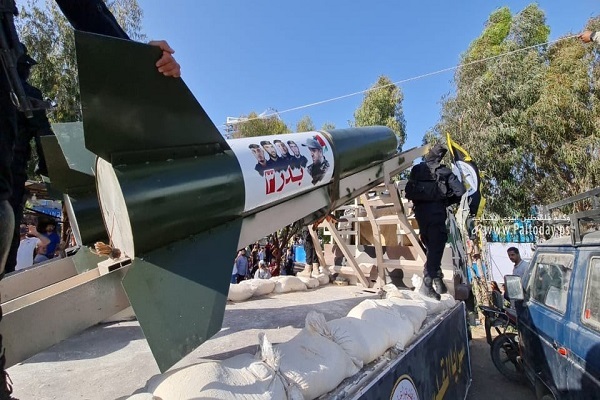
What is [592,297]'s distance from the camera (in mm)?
2475

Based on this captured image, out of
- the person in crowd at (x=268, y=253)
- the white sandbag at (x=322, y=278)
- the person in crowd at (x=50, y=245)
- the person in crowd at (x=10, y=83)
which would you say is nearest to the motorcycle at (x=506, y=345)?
the white sandbag at (x=322, y=278)

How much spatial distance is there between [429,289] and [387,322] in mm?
1544

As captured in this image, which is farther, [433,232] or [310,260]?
[310,260]

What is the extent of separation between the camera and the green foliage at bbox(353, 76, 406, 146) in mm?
18734

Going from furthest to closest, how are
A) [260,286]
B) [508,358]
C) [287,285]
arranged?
1. [508,358]
2. [287,285]
3. [260,286]

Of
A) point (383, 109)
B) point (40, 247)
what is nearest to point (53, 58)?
point (40, 247)

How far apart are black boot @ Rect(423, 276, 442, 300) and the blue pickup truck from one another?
654mm

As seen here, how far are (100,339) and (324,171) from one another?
198 centimetres

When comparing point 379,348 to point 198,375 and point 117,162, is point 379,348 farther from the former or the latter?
point 117,162

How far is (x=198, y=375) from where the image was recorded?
1.54 meters

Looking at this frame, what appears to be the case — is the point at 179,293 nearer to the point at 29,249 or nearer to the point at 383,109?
the point at 29,249

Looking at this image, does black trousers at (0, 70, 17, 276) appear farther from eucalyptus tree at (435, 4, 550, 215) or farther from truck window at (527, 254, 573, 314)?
eucalyptus tree at (435, 4, 550, 215)

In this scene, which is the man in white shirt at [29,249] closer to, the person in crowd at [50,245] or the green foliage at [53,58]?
the person in crowd at [50,245]

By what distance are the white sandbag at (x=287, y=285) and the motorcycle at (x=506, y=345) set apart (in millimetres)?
2606
